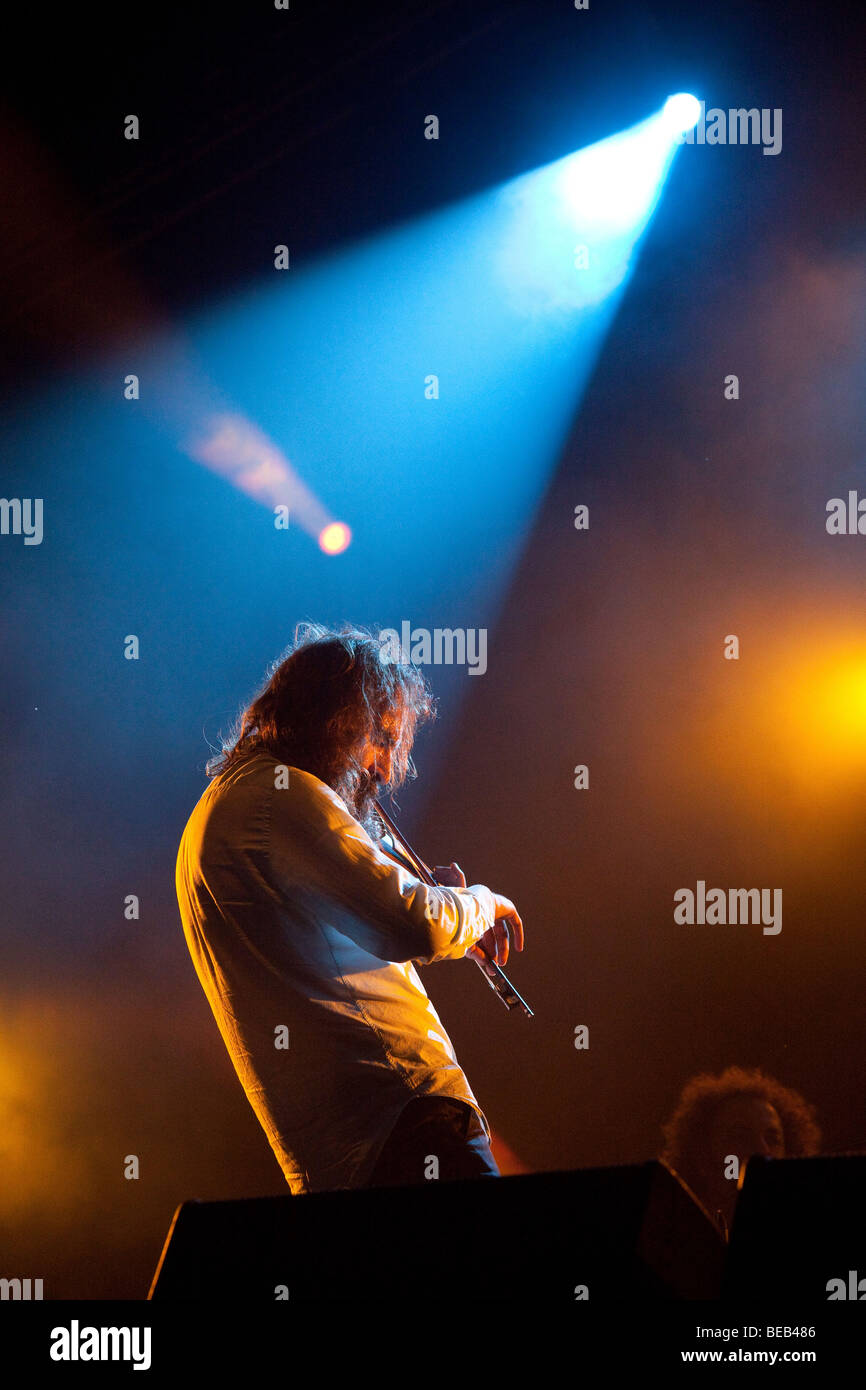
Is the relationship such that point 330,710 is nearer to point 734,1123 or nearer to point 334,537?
point 334,537

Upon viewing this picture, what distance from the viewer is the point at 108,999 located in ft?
12.0

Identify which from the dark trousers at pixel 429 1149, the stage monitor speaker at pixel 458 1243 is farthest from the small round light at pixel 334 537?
the stage monitor speaker at pixel 458 1243

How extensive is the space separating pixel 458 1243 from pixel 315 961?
0.67 meters

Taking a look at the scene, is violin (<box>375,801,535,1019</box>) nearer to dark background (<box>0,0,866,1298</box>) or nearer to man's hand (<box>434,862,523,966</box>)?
man's hand (<box>434,862,523,966</box>)

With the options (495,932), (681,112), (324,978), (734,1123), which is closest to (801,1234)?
(324,978)

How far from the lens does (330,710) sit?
182 cm

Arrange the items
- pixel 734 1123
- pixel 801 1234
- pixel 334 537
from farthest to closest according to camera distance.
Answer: pixel 334 537 < pixel 734 1123 < pixel 801 1234

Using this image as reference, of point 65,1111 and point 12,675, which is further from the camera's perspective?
point 12,675

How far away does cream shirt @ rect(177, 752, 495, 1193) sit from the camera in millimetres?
1518

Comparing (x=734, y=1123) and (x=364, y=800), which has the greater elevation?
(x=364, y=800)

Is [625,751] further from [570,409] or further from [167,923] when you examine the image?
[167,923]

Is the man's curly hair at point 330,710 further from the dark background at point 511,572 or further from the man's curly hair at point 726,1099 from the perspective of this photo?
the man's curly hair at point 726,1099
